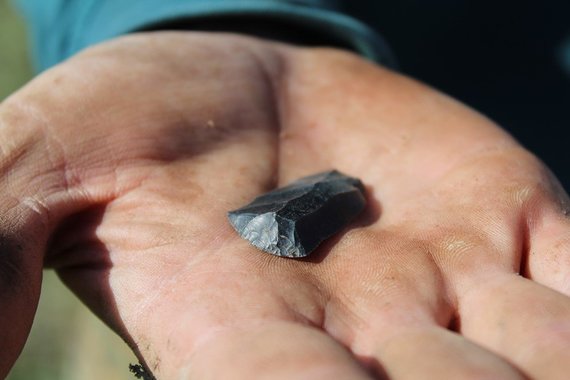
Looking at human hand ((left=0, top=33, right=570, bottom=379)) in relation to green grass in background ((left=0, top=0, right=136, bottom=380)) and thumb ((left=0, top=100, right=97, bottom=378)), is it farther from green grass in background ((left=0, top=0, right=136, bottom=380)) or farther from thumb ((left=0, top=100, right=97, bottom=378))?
green grass in background ((left=0, top=0, right=136, bottom=380))

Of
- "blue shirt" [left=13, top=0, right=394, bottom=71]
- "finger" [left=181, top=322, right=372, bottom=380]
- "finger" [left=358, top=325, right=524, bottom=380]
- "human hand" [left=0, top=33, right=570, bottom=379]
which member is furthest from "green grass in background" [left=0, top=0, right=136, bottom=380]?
"finger" [left=358, top=325, right=524, bottom=380]

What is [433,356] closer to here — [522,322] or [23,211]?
[522,322]

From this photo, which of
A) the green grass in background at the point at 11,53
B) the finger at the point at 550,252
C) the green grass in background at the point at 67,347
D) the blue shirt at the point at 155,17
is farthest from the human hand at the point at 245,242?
the green grass in background at the point at 11,53

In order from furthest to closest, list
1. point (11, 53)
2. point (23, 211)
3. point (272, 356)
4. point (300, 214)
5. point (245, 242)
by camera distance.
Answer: point (11, 53) → point (300, 214) → point (245, 242) → point (23, 211) → point (272, 356)

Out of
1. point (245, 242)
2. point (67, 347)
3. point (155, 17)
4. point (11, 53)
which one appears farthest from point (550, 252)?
point (11, 53)

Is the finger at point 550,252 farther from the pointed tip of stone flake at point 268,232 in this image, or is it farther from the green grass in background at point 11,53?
Result: the green grass in background at point 11,53

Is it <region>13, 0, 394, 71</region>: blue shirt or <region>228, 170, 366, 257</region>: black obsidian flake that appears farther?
<region>13, 0, 394, 71</region>: blue shirt

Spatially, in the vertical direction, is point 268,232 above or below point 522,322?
below
